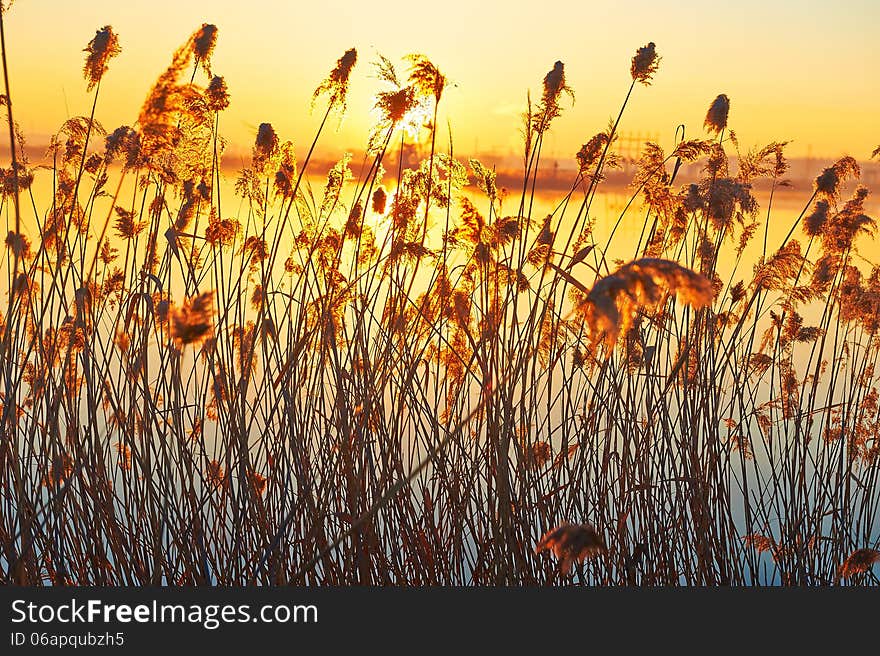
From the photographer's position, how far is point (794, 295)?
3445 mm

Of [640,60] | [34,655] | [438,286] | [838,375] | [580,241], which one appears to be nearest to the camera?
[34,655]

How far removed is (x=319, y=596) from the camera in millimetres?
2582

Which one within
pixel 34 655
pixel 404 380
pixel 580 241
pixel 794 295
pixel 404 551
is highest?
pixel 580 241

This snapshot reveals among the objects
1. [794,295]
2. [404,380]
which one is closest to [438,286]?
[404,380]

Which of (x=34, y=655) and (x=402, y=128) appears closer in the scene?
(x=34, y=655)

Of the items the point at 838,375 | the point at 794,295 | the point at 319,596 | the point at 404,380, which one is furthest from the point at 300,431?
the point at 838,375

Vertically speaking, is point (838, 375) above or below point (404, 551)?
above

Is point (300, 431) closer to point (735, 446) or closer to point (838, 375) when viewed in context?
point (735, 446)

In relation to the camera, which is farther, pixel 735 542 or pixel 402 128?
pixel 735 542

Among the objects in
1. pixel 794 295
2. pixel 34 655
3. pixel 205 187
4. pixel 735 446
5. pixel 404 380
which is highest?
pixel 205 187

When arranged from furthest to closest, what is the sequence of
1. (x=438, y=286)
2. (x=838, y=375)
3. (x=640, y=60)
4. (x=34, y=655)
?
(x=838, y=375)
(x=438, y=286)
(x=640, y=60)
(x=34, y=655)

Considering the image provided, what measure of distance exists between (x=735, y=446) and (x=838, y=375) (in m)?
0.62

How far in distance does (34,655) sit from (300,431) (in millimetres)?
918

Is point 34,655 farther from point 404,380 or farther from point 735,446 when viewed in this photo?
point 735,446
